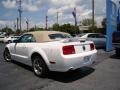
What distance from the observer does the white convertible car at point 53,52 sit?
6.09m

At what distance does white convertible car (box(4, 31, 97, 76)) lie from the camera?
609 centimetres

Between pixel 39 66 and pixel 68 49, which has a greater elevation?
pixel 68 49

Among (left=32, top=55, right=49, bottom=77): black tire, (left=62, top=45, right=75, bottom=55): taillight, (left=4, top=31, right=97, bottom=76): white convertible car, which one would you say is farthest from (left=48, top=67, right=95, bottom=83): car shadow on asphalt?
(left=62, top=45, right=75, bottom=55): taillight

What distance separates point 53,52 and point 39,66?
1.03 metres

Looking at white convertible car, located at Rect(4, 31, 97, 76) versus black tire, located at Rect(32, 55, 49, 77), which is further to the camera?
black tire, located at Rect(32, 55, 49, 77)

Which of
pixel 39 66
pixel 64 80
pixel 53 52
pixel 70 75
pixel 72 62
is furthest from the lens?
pixel 70 75

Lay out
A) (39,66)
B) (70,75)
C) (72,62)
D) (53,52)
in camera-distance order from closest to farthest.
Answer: (72,62) → (53,52) → (39,66) → (70,75)

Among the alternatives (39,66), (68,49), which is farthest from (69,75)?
(68,49)

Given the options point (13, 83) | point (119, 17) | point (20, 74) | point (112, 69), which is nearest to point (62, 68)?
point (13, 83)

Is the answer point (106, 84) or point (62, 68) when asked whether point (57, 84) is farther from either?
point (106, 84)

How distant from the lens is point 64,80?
6.49m

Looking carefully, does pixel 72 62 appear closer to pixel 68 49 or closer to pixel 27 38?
pixel 68 49

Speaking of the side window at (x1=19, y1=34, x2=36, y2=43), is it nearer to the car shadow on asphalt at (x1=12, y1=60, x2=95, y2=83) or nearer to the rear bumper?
the car shadow on asphalt at (x1=12, y1=60, x2=95, y2=83)

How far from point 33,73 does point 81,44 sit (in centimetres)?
209
